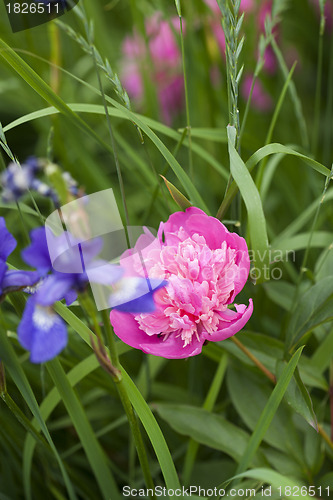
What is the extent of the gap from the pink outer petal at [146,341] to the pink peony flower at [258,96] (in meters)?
0.78

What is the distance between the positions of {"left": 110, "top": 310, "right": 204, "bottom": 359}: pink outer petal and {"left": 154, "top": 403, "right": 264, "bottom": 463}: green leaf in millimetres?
151

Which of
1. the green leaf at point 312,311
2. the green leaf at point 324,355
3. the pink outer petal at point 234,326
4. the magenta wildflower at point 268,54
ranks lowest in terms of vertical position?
the green leaf at point 324,355

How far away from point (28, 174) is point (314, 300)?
32cm

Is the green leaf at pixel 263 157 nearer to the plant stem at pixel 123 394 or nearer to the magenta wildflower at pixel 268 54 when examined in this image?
the plant stem at pixel 123 394

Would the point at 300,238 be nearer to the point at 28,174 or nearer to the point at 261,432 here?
the point at 261,432

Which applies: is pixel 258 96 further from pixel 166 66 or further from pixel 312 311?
pixel 312 311

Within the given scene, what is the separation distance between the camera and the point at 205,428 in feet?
1.93

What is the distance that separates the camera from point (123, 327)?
0.47 meters

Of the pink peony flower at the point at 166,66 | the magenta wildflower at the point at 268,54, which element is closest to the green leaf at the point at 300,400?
the pink peony flower at the point at 166,66

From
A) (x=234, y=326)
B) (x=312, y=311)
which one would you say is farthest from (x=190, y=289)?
(x=312, y=311)

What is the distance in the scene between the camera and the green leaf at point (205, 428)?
580 mm

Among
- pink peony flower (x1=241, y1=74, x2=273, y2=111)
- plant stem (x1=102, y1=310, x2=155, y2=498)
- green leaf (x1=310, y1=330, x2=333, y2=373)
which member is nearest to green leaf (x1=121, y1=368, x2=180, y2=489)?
plant stem (x1=102, y1=310, x2=155, y2=498)

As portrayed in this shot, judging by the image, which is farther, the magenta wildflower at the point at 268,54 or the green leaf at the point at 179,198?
the magenta wildflower at the point at 268,54

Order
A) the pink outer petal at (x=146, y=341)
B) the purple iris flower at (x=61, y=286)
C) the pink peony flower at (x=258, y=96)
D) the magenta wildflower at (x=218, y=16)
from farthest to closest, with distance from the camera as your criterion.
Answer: the pink peony flower at (x=258, y=96) → the magenta wildflower at (x=218, y=16) → the pink outer petal at (x=146, y=341) → the purple iris flower at (x=61, y=286)
